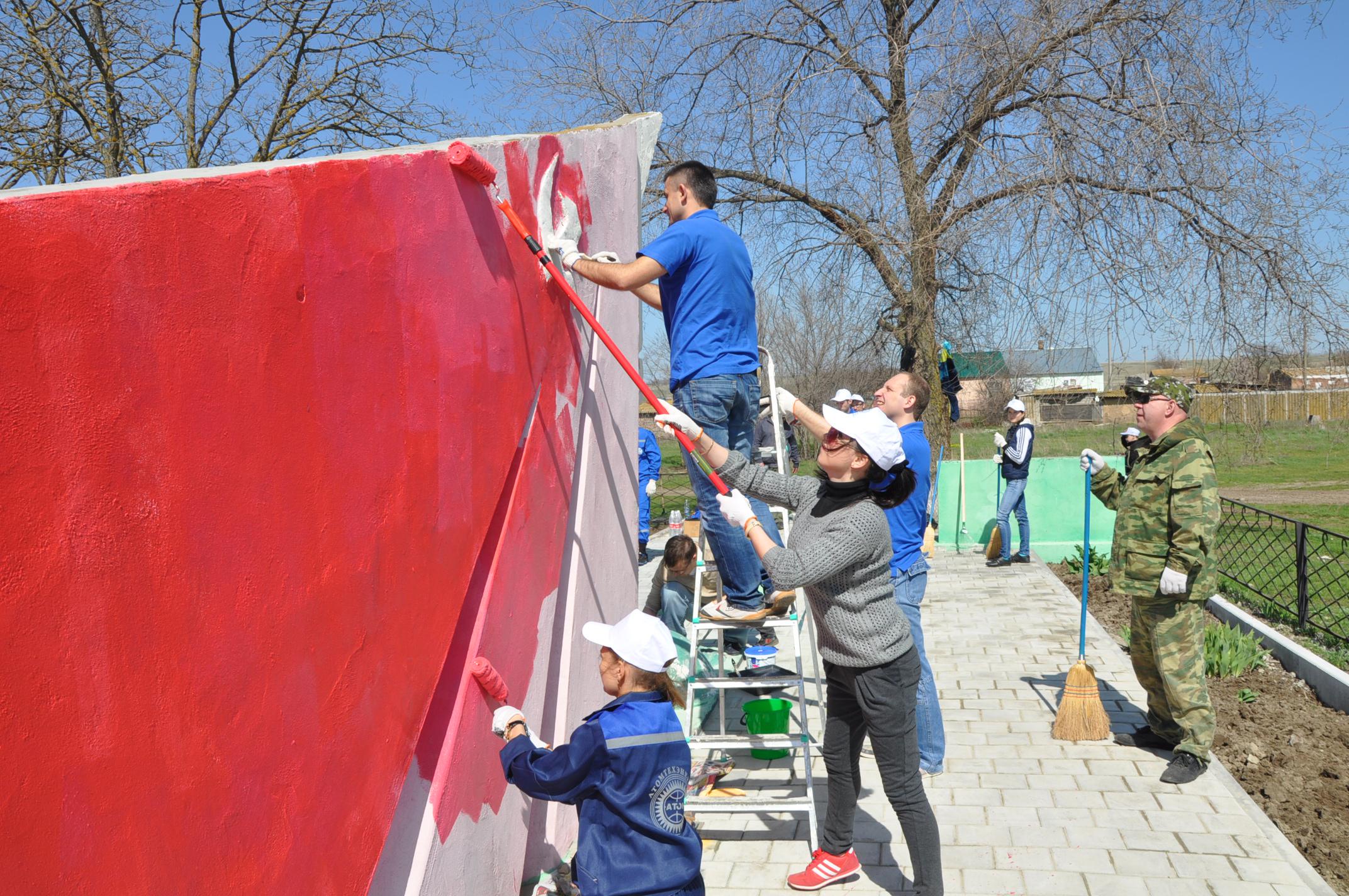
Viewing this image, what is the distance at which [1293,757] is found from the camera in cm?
528

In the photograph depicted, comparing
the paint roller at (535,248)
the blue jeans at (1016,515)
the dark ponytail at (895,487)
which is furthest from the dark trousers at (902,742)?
the blue jeans at (1016,515)

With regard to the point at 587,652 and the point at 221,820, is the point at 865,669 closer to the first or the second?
the point at 587,652

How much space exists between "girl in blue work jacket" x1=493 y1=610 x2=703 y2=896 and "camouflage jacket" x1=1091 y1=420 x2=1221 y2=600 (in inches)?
132

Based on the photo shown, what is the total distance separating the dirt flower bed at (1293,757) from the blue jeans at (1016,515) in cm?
438

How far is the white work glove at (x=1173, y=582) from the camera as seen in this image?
490 centimetres

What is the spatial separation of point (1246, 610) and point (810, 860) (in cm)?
610

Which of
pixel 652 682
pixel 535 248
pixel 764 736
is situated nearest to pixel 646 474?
pixel 764 736

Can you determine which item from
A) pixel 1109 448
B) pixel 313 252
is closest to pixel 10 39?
pixel 313 252

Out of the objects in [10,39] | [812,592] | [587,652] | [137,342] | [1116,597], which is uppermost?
[10,39]

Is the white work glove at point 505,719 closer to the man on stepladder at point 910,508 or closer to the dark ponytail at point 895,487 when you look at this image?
the dark ponytail at point 895,487

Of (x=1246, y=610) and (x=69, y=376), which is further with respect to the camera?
(x=1246, y=610)

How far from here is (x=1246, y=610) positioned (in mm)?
8469

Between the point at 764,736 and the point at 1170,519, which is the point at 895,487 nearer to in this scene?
the point at 764,736

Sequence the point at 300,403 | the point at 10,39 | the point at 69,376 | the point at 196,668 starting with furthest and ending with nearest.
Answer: the point at 10,39 < the point at 300,403 < the point at 196,668 < the point at 69,376
